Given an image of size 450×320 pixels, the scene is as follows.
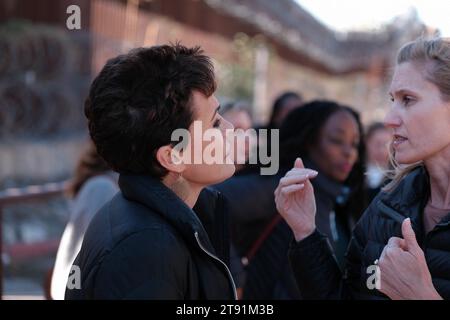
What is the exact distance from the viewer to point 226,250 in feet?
6.93

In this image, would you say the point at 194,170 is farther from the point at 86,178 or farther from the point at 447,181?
the point at 86,178

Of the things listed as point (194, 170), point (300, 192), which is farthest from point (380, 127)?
point (194, 170)

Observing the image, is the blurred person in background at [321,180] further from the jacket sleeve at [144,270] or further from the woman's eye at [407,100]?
the jacket sleeve at [144,270]

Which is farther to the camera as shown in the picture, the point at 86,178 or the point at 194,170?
the point at 86,178

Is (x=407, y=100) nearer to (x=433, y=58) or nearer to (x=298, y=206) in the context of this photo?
(x=433, y=58)

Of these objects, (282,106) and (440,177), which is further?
(282,106)

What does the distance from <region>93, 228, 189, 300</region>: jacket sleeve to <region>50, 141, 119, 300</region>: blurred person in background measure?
1418 millimetres

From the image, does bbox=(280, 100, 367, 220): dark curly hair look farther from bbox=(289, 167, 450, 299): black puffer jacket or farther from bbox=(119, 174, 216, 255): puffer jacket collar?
bbox=(119, 174, 216, 255): puffer jacket collar

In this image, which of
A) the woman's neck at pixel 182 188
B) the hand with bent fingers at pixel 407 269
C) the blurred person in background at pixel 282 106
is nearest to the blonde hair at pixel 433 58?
the hand with bent fingers at pixel 407 269

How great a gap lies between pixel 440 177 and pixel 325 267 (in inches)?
19.7

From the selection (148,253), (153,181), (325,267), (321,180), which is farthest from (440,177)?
(321,180)

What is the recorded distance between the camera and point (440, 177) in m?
2.27

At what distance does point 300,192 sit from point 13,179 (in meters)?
8.45

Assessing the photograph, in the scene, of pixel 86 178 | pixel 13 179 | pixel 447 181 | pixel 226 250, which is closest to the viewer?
pixel 226 250
